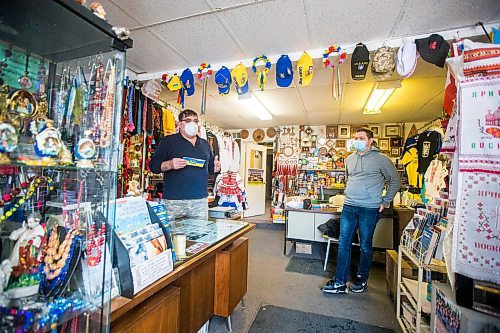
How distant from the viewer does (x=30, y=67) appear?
84 cm

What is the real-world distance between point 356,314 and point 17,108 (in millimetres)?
2743

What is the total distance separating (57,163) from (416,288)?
7.49 feet

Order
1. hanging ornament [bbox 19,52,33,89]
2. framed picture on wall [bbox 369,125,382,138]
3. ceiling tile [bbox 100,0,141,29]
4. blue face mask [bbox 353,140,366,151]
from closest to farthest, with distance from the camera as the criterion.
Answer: hanging ornament [bbox 19,52,33,89]
ceiling tile [bbox 100,0,141,29]
blue face mask [bbox 353,140,366,151]
framed picture on wall [bbox 369,125,382,138]

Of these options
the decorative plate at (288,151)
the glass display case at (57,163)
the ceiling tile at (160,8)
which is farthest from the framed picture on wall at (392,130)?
the glass display case at (57,163)

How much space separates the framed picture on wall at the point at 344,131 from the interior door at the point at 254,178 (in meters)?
2.12

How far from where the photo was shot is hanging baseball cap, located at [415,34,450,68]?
81.4 inches

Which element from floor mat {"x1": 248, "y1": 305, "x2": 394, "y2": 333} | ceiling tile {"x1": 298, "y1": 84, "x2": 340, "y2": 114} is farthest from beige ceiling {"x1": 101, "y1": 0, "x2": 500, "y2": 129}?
floor mat {"x1": 248, "y1": 305, "x2": 394, "y2": 333}

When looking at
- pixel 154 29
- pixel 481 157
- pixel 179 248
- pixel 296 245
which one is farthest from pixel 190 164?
pixel 296 245

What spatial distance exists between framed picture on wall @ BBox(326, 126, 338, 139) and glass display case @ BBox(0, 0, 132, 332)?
19.8 ft

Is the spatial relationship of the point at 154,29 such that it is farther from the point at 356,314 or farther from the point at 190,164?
the point at 356,314

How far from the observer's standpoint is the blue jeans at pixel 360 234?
2.54 metres

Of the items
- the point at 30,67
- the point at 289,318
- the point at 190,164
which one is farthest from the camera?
the point at 289,318

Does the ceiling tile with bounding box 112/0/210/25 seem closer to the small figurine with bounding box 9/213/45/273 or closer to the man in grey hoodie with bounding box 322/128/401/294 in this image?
the small figurine with bounding box 9/213/45/273

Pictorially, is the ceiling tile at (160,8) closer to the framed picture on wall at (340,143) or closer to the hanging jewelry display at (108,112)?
the hanging jewelry display at (108,112)
